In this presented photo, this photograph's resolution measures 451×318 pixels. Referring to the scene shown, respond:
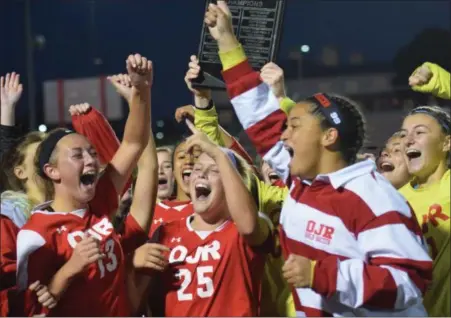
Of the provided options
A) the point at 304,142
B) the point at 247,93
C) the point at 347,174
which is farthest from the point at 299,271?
the point at 247,93

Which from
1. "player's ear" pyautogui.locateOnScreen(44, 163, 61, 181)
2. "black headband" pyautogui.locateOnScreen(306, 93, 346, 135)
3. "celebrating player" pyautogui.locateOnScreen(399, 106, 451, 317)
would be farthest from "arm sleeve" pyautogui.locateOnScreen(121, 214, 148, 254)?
"celebrating player" pyautogui.locateOnScreen(399, 106, 451, 317)

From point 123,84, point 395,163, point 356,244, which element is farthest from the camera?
point 395,163

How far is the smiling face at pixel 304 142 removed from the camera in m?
3.01

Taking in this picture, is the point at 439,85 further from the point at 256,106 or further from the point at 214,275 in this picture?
the point at 214,275

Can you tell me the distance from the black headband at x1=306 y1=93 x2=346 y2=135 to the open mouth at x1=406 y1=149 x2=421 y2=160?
64 centimetres

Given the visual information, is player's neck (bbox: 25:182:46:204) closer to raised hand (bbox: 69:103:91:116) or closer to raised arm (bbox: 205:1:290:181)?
raised hand (bbox: 69:103:91:116)

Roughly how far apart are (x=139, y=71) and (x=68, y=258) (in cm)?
72

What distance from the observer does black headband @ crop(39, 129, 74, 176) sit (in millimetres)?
3389

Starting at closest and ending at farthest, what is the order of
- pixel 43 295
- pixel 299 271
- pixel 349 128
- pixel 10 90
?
pixel 299 271, pixel 349 128, pixel 43 295, pixel 10 90

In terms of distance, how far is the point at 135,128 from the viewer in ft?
11.4

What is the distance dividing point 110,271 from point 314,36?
2110 millimetres

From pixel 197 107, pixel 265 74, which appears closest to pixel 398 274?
pixel 265 74

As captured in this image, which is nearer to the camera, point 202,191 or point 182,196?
point 202,191

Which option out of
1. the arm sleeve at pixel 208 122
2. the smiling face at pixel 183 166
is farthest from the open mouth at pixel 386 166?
the smiling face at pixel 183 166
